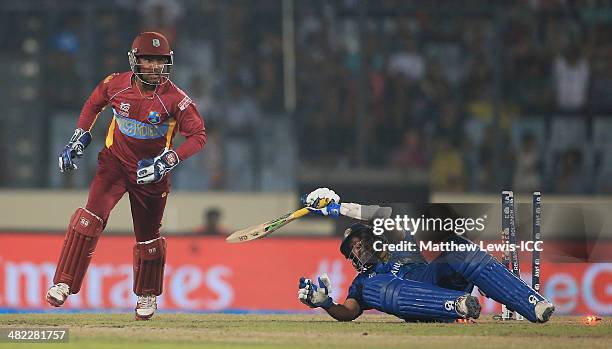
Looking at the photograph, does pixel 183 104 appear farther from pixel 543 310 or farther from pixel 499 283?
pixel 543 310

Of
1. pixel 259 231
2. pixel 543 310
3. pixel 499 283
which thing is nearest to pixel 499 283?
pixel 499 283

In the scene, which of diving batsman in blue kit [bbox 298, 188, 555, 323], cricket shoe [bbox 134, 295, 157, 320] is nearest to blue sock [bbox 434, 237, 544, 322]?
diving batsman in blue kit [bbox 298, 188, 555, 323]

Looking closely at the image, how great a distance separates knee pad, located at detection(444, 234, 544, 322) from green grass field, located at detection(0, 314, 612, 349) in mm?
164

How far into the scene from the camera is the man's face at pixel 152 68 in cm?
962

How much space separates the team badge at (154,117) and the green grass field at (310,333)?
1450mm

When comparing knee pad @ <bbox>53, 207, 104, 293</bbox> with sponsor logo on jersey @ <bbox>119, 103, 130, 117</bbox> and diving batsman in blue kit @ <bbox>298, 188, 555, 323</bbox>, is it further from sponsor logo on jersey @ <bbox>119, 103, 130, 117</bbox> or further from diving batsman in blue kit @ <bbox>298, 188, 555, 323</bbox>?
diving batsman in blue kit @ <bbox>298, 188, 555, 323</bbox>

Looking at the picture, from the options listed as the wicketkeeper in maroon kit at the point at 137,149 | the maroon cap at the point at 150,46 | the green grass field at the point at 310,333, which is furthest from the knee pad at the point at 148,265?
the maroon cap at the point at 150,46

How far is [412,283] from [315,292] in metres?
0.69

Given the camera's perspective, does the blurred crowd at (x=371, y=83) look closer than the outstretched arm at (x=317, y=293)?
No

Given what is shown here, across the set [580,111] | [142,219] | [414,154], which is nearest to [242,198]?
[414,154]

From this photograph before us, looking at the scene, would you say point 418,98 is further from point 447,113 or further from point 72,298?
point 72,298

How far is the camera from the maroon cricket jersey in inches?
379

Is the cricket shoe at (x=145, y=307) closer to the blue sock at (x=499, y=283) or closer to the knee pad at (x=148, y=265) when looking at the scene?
the knee pad at (x=148, y=265)

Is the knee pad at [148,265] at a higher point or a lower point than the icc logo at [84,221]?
lower
